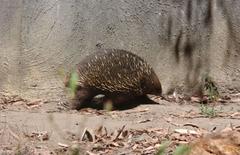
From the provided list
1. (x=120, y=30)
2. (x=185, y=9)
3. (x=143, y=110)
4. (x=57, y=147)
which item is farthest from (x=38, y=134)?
(x=185, y=9)

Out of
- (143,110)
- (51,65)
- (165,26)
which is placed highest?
(165,26)

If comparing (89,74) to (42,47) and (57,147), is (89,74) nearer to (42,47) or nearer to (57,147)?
(42,47)

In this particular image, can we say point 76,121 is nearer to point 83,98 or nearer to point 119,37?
point 83,98

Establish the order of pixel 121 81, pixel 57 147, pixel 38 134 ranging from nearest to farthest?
1. pixel 57 147
2. pixel 38 134
3. pixel 121 81

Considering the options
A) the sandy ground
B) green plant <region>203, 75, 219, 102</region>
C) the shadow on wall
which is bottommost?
the sandy ground

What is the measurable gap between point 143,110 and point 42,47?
1656mm

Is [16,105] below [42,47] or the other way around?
below

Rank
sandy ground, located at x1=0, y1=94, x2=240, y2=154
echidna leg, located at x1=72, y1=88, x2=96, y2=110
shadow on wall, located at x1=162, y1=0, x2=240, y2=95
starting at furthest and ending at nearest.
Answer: shadow on wall, located at x1=162, y1=0, x2=240, y2=95
echidna leg, located at x1=72, y1=88, x2=96, y2=110
sandy ground, located at x1=0, y1=94, x2=240, y2=154

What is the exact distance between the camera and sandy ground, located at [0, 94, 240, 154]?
17.0 feet

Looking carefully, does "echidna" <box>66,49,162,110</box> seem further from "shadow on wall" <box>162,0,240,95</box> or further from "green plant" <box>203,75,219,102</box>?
"green plant" <box>203,75,219,102</box>

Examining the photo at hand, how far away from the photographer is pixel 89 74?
742 cm

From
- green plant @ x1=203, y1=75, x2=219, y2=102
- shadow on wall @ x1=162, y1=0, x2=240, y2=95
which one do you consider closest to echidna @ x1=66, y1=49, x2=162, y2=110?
shadow on wall @ x1=162, y1=0, x2=240, y2=95

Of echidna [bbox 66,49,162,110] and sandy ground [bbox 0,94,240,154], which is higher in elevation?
echidna [bbox 66,49,162,110]

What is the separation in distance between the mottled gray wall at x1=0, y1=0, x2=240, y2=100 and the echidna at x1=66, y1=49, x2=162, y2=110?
0.19 metres
